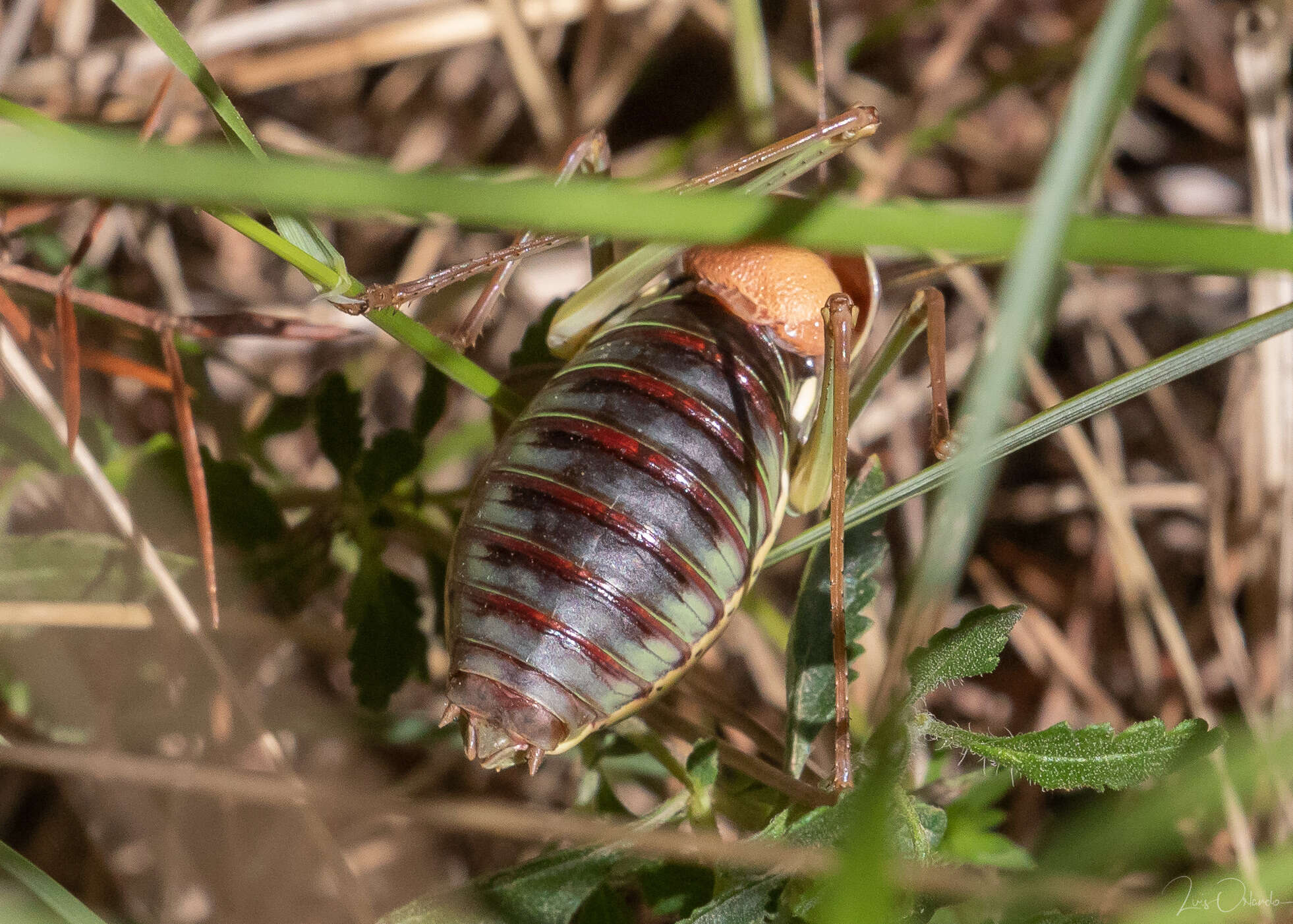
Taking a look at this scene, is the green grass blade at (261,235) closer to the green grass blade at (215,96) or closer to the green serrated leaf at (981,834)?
the green grass blade at (215,96)

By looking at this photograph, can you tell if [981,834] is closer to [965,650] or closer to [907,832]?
[907,832]

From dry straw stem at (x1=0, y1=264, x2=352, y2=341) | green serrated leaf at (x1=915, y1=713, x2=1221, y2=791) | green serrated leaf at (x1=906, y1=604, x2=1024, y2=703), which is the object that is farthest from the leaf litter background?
green serrated leaf at (x1=906, y1=604, x2=1024, y2=703)

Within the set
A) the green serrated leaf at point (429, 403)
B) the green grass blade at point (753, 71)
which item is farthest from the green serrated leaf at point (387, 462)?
the green grass blade at point (753, 71)

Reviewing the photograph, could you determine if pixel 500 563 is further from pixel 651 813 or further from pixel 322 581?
pixel 322 581

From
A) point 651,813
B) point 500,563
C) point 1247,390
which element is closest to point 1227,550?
point 1247,390

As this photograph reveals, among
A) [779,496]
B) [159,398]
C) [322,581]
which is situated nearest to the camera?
[779,496]

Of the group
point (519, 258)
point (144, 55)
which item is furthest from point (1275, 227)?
point (144, 55)

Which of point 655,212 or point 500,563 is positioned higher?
point 655,212
